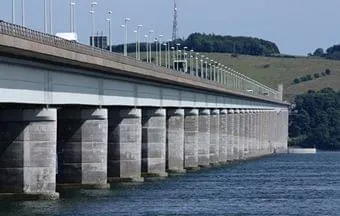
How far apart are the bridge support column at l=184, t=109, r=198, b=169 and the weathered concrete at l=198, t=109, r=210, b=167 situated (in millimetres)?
4995

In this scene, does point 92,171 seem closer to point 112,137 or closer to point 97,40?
point 112,137

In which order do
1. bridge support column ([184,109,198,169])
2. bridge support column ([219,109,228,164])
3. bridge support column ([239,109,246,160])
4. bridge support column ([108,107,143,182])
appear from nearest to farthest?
bridge support column ([108,107,143,182]), bridge support column ([184,109,198,169]), bridge support column ([219,109,228,164]), bridge support column ([239,109,246,160])

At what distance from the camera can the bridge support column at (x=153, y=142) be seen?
104500mm

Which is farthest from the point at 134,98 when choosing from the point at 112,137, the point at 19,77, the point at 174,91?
the point at 19,77

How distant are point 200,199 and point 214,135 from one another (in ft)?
230

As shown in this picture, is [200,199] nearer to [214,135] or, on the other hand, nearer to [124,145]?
[124,145]

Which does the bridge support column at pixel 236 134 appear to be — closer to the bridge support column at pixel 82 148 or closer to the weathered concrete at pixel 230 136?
the weathered concrete at pixel 230 136

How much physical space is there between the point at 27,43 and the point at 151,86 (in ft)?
141

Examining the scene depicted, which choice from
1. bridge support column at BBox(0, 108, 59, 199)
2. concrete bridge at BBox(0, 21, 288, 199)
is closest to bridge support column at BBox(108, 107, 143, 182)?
concrete bridge at BBox(0, 21, 288, 199)

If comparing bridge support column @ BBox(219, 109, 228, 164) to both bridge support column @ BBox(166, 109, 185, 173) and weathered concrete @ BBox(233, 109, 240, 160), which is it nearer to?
weathered concrete @ BBox(233, 109, 240, 160)

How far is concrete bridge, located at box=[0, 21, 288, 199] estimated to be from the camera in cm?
6569

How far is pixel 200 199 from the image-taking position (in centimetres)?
7812

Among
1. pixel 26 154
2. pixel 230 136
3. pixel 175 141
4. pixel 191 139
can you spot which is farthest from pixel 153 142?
pixel 230 136

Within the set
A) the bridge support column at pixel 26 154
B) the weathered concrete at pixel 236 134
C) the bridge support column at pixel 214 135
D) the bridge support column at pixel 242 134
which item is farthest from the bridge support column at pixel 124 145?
the bridge support column at pixel 242 134
